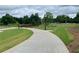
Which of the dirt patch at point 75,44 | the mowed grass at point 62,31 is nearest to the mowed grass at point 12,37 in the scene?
the mowed grass at point 62,31

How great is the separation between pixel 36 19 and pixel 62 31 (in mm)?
343

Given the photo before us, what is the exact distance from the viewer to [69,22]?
27.3 ft

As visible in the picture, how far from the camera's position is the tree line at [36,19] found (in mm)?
8266

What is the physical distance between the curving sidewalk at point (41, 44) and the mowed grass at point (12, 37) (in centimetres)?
5

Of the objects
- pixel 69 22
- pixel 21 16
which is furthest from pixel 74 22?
pixel 21 16

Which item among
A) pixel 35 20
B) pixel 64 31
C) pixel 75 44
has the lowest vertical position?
pixel 75 44

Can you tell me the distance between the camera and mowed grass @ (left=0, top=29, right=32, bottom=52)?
823 cm

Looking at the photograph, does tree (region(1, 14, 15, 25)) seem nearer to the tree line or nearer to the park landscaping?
the tree line

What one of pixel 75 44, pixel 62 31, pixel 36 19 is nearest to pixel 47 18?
pixel 36 19

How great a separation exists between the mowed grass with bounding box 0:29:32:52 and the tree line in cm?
11

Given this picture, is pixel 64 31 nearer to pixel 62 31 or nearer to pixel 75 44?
pixel 62 31

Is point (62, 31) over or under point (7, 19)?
under

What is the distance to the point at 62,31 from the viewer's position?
8.33m

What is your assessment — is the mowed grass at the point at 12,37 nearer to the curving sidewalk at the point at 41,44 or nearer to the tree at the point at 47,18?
the curving sidewalk at the point at 41,44
